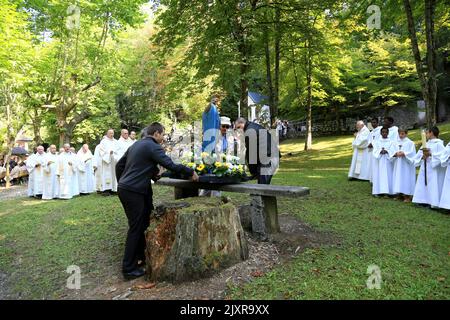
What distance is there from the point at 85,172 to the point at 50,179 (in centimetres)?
120

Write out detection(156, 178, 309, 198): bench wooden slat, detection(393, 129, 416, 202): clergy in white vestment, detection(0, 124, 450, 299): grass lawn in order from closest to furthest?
detection(0, 124, 450, 299): grass lawn < detection(156, 178, 309, 198): bench wooden slat < detection(393, 129, 416, 202): clergy in white vestment

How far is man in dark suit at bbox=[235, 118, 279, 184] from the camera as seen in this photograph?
703cm

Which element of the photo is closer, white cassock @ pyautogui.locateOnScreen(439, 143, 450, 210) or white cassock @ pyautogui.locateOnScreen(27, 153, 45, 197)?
white cassock @ pyautogui.locateOnScreen(439, 143, 450, 210)

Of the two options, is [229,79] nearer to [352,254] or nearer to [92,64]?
[352,254]

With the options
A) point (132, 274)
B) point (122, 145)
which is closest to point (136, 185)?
point (132, 274)

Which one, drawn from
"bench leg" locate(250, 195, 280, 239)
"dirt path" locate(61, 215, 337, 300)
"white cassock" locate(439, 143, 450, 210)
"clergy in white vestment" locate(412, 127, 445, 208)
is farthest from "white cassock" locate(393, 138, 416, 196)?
"bench leg" locate(250, 195, 280, 239)

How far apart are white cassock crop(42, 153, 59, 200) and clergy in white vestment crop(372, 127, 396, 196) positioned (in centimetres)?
1069

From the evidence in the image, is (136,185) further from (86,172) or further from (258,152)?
(86,172)

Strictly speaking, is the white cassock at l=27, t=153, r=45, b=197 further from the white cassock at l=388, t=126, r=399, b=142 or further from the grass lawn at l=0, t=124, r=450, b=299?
the white cassock at l=388, t=126, r=399, b=142

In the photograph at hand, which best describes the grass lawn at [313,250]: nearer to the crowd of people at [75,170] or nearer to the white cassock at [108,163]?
the white cassock at [108,163]

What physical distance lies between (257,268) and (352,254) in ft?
4.75

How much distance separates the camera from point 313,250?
201 inches

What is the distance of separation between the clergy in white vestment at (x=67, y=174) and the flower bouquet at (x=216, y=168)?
7.87 m

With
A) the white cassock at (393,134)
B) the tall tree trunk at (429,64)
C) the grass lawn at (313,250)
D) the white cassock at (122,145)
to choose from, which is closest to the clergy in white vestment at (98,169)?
the white cassock at (122,145)
